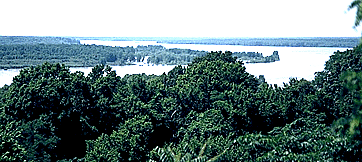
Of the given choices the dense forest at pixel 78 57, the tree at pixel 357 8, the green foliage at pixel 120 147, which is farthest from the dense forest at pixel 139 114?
the dense forest at pixel 78 57

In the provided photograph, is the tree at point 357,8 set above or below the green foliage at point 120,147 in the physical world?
above

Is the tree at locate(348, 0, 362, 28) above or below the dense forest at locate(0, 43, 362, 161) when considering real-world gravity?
above

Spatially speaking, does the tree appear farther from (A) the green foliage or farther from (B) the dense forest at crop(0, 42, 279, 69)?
(B) the dense forest at crop(0, 42, 279, 69)

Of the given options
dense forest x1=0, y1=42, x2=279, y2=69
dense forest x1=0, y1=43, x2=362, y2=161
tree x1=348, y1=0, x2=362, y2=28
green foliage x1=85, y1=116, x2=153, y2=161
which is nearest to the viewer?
tree x1=348, y1=0, x2=362, y2=28

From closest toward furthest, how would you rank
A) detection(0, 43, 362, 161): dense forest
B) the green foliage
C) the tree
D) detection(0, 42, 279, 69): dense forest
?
the tree < the green foliage < detection(0, 43, 362, 161): dense forest < detection(0, 42, 279, 69): dense forest

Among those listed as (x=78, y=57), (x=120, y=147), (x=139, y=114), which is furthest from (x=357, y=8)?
(x=78, y=57)

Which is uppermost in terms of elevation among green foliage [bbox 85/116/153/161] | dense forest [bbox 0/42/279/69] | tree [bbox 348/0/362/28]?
tree [bbox 348/0/362/28]

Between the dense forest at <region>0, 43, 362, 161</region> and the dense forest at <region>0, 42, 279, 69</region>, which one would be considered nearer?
the dense forest at <region>0, 43, 362, 161</region>

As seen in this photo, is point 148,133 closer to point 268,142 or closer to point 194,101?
point 194,101

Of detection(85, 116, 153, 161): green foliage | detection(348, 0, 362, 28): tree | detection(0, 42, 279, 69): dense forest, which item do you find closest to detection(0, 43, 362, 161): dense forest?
detection(85, 116, 153, 161): green foliage

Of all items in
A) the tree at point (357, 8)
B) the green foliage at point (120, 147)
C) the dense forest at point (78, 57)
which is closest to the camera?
the tree at point (357, 8)

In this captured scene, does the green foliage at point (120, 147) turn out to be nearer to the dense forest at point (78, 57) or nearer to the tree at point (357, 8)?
the tree at point (357, 8)

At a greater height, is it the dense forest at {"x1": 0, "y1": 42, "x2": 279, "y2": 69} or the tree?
the tree
